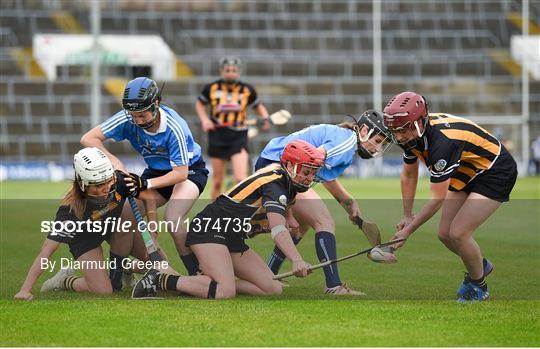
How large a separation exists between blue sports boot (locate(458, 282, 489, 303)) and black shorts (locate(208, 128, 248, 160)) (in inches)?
339

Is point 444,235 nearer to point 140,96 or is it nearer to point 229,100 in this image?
point 140,96

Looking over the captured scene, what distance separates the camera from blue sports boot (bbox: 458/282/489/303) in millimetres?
8359

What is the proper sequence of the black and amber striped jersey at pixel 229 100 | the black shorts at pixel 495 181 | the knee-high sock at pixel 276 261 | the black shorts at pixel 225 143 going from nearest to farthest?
the black shorts at pixel 495 181 < the knee-high sock at pixel 276 261 < the black and amber striped jersey at pixel 229 100 < the black shorts at pixel 225 143

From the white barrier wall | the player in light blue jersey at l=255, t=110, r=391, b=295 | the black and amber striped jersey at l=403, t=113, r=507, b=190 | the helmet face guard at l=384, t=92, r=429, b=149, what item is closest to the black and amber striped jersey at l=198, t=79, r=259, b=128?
the player in light blue jersey at l=255, t=110, r=391, b=295

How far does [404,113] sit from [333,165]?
1251 millimetres

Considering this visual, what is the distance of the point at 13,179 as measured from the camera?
3142 cm

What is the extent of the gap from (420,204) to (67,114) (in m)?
18.7

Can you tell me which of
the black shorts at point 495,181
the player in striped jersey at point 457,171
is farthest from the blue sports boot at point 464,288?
the black shorts at point 495,181

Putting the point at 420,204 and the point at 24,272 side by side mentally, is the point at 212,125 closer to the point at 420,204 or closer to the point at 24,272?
the point at 420,204

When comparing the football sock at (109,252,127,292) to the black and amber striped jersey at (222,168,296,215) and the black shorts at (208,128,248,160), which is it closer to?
the black and amber striped jersey at (222,168,296,215)

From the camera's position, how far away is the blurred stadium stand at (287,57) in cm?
3484

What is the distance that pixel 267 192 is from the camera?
8.30 metres

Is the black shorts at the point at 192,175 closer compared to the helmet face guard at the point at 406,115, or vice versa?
the helmet face guard at the point at 406,115

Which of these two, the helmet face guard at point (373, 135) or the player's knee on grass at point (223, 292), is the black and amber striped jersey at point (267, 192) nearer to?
the player's knee on grass at point (223, 292)
